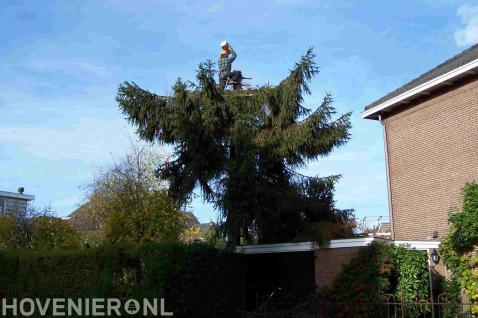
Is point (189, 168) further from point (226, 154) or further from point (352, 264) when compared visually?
point (352, 264)

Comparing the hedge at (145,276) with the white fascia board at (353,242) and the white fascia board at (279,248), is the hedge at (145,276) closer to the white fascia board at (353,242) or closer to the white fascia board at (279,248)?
the white fascia board at (279,248)

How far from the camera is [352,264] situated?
1501 centimetres

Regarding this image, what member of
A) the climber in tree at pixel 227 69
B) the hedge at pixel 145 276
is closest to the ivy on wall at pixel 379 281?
the hedge at pixel 145 276

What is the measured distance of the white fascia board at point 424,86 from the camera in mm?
15492

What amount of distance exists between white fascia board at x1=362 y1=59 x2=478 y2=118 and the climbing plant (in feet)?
11.0

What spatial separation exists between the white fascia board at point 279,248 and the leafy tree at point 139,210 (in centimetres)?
323

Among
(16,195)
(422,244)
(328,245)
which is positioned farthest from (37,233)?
(16,195)

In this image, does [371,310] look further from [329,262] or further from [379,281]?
[329,262]

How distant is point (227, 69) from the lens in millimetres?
Answer: 22953

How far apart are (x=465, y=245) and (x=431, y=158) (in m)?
3.46

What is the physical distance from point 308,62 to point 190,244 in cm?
857

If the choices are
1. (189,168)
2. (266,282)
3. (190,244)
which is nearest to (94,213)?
(189,168)

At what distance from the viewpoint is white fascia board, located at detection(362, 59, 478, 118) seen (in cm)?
1549

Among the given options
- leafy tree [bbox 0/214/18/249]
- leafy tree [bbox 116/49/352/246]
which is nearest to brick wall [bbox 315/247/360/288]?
leafy tree [bbox 116/49/352/246]
